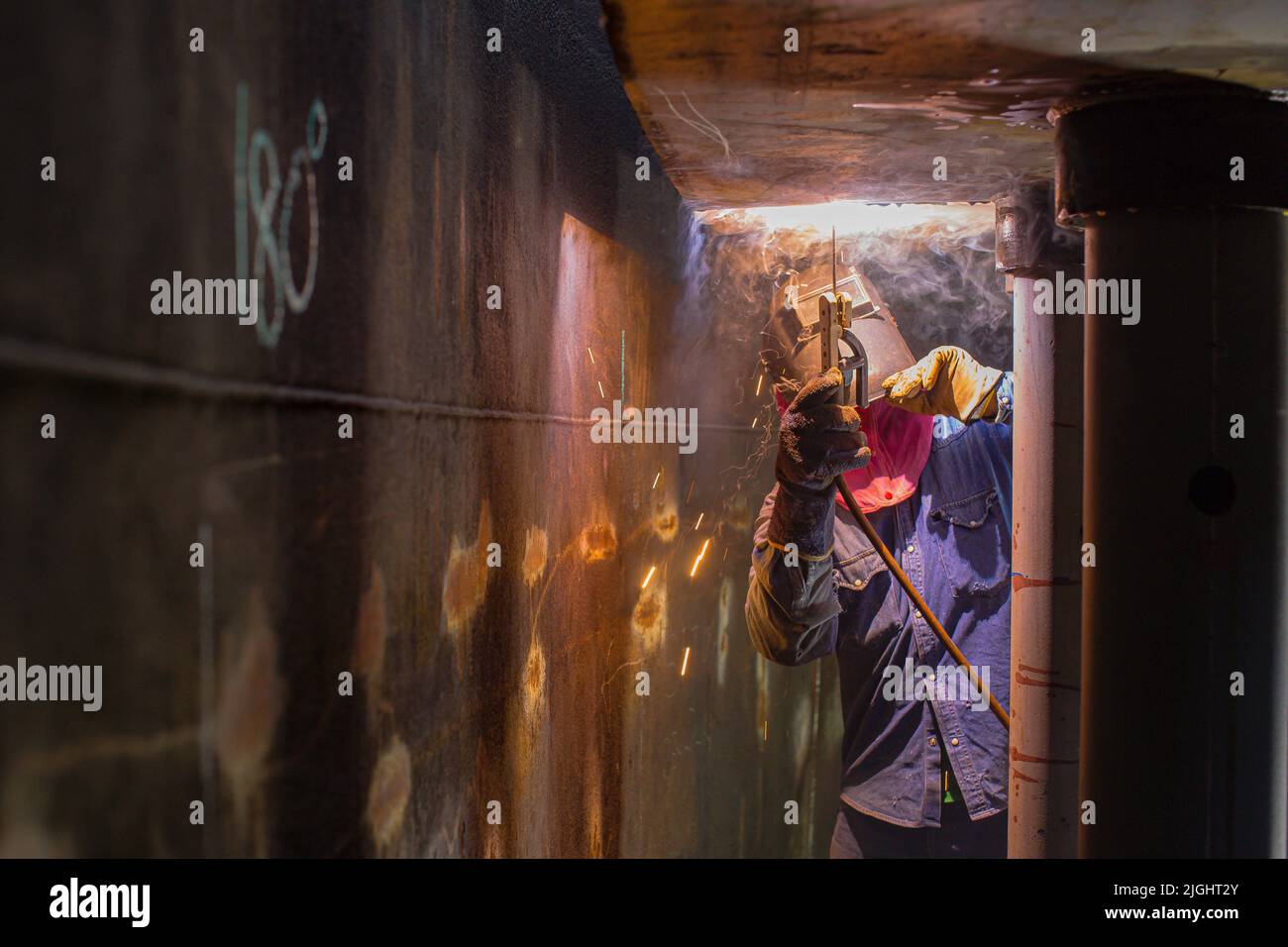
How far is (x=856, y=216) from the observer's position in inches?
175

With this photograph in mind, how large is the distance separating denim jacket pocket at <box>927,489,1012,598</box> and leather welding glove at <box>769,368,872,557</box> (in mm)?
825

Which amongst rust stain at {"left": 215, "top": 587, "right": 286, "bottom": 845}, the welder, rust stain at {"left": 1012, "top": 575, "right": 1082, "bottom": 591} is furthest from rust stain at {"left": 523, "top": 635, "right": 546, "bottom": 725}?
rust stain at {"left": 1012, "top": 575, "right": 1082, "bottom": 591}

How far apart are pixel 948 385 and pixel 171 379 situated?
3.55 m

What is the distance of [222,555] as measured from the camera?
1.17 meters

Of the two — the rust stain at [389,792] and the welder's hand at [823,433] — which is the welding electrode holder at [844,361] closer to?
the welder's hand at [823,433]

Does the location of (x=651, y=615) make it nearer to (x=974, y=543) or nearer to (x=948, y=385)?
(x=974, y=543)

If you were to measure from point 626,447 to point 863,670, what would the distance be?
1.54 meters

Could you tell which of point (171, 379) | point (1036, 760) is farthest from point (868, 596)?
point (171, 379)

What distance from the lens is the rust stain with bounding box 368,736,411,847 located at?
161cm

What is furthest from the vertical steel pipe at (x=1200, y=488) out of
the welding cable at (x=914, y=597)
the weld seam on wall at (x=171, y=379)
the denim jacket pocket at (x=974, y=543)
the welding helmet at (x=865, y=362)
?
the denim jacket pocket at (x=974, y=543)

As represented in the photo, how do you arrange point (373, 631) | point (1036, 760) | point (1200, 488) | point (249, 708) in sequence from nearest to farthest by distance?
point (249, 708) → point (373, 631) → point (1200, 488) → point (1036, 760)

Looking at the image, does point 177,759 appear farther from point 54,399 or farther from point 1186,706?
point 1186,706

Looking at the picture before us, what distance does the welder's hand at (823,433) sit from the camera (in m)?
3.70

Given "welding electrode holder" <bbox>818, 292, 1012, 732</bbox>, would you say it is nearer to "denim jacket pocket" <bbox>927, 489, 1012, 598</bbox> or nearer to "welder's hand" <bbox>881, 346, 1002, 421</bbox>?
"welder's hand" <bbox>881, 346, 1002, 421</bbox>
